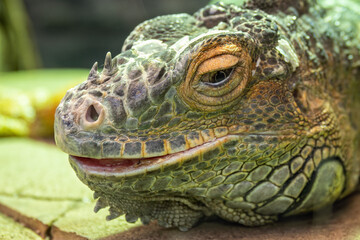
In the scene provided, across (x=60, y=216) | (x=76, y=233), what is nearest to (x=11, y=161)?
(x=60, y=216)

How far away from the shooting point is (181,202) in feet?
11.8

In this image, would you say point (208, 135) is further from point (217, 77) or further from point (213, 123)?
point (217, 77)

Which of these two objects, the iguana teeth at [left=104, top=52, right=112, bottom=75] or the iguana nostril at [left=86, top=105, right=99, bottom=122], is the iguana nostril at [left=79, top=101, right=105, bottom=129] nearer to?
the iguana nostril at [left=86, top=105, right=99, bottom=122]

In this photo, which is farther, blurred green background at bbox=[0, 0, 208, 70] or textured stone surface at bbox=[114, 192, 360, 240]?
blurred green background at bbox=[0, 0, 208, 70]

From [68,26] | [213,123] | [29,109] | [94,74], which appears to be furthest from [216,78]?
[68,26]

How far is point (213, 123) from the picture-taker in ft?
10.8

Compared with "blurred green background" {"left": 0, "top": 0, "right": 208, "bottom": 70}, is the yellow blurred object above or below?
below

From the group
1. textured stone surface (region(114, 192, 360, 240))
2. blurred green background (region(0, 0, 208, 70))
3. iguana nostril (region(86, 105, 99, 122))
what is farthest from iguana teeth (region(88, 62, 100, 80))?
blurred green background (region(0, 0, 208, 70))

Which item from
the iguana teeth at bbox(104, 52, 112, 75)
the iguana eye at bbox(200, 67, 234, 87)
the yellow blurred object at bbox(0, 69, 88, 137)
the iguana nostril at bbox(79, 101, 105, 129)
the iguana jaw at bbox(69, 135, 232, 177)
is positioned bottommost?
the yellow blurred object at bbox(0, 69, 88, 137)

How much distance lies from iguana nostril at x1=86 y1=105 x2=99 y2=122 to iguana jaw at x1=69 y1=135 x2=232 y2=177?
1.01 ft

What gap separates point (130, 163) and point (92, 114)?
44 cm

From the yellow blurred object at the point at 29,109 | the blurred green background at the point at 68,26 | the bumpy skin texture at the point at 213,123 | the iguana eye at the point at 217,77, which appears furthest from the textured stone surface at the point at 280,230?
the blurred green background at the point at 68,26

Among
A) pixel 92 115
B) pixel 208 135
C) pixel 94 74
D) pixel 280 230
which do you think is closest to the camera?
pixel 92 115

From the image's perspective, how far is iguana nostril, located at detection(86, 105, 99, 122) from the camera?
10.2 feet
